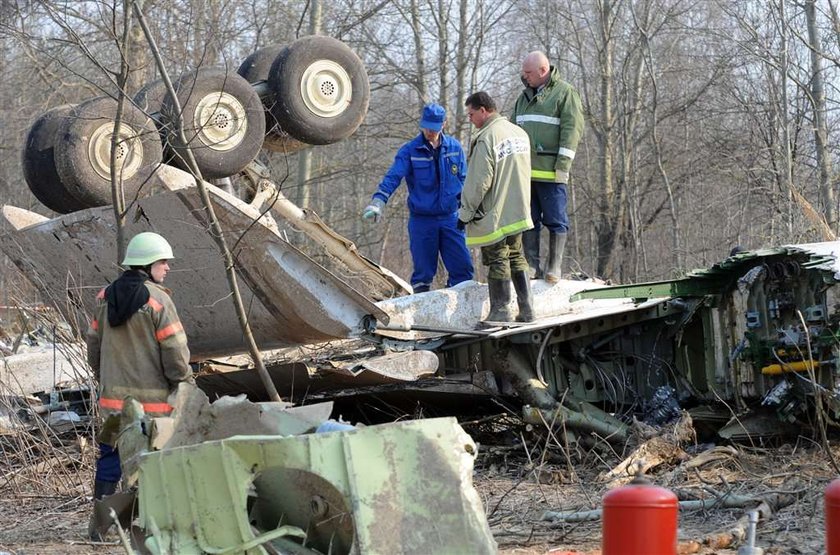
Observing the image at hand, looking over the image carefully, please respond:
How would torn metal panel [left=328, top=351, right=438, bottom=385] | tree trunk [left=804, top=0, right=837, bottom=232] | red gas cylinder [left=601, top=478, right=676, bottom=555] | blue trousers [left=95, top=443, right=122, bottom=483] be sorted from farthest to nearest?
1. tree trunk [left=804, top=0, right=837, bottom=232]
2. torn metal panel [left=328, top=351, right=438, bottom=385]
3. blue trousers [left=95, top=443, right=122, bottom=483]
4. red gas cylinder [left=601, top=478, right=676, bottom=555]

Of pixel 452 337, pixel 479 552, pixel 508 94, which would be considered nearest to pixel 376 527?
pixel 479 552

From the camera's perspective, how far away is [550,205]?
8.23 meters

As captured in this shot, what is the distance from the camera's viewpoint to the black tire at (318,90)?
8969 mm

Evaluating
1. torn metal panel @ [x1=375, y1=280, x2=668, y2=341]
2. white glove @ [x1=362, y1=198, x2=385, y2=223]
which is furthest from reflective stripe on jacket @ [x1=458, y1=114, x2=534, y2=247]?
white glove @ [x1=362, y1=198, x2=385, y2=223]

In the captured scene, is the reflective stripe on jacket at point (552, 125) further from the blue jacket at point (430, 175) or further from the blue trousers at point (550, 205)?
the blue jacket at point (430, 175)

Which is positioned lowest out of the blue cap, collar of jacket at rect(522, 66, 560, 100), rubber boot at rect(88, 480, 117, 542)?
rubber boot at rect(88, 480, 117, 542)

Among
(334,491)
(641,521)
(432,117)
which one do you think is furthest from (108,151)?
(641,521)

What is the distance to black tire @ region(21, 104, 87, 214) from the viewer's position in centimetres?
798

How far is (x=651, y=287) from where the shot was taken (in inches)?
297

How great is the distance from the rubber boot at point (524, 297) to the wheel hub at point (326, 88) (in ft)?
8.25

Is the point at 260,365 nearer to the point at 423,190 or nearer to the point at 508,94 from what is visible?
the point at 423,190

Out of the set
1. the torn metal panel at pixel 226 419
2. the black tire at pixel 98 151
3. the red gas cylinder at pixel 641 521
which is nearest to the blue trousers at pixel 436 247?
the black tire at pixel 98 151

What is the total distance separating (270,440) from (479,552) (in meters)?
0.88

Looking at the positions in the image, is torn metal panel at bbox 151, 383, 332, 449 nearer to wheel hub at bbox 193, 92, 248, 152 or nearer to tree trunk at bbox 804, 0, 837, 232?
wheel hub at bbox 193, 92, 248, 152
